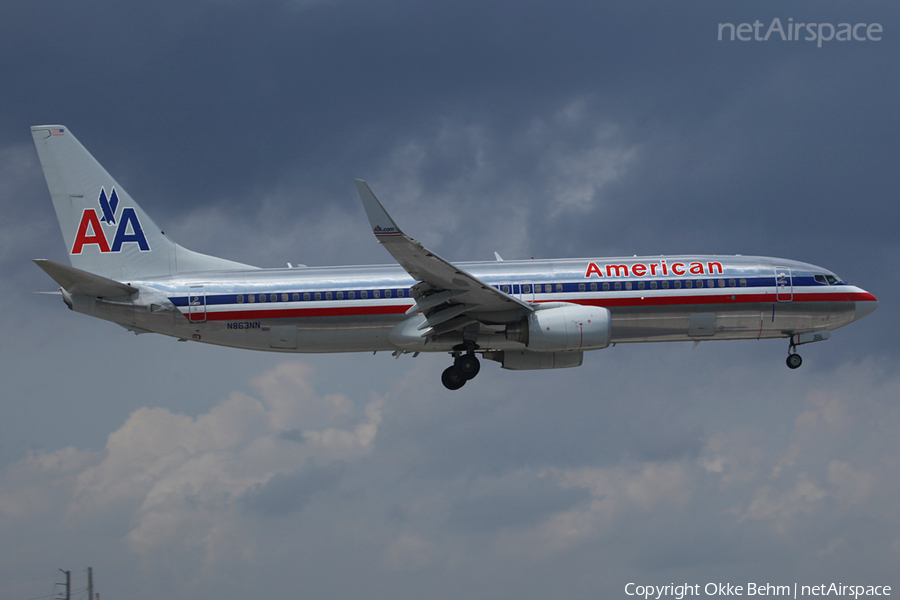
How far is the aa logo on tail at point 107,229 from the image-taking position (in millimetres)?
43594

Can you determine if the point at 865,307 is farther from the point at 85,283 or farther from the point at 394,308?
the point at 85,283

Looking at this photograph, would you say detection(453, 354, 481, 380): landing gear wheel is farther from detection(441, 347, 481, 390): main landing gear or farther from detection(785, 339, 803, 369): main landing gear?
detection(785, 339, 803, 369): main landing gear

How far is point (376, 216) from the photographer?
3450 cm

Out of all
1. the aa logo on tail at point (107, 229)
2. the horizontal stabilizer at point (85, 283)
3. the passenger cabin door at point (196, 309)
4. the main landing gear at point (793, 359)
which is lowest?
the main landing gear at point (793, 359)

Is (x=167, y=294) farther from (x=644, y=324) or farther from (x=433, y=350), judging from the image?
(x=644, y=324)

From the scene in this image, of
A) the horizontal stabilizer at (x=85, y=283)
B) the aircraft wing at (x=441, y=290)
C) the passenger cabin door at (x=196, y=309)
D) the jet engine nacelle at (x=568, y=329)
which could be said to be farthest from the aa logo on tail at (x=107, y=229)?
the jet engine nacelle at (x=568, y=329)

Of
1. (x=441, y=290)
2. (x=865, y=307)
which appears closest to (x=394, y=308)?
(x=441, y=290)

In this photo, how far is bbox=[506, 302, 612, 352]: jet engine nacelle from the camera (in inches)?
1529

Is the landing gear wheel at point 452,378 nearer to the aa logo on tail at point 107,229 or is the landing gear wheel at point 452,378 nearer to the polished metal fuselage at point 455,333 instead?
the polished metal fuselage at point 455,333

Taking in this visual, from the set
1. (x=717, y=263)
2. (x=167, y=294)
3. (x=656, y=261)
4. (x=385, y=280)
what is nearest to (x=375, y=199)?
(x=385, y=280)

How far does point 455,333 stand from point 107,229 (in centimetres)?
1720

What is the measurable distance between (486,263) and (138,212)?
1697 cm

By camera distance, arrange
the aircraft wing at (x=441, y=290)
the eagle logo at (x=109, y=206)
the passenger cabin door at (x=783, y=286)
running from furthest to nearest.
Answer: the eagle logo at (x=109, y=206), the passenger cabin door at (x=783, y=286), the aircraft wing at (x=441, y=290)

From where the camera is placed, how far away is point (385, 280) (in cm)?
4109
